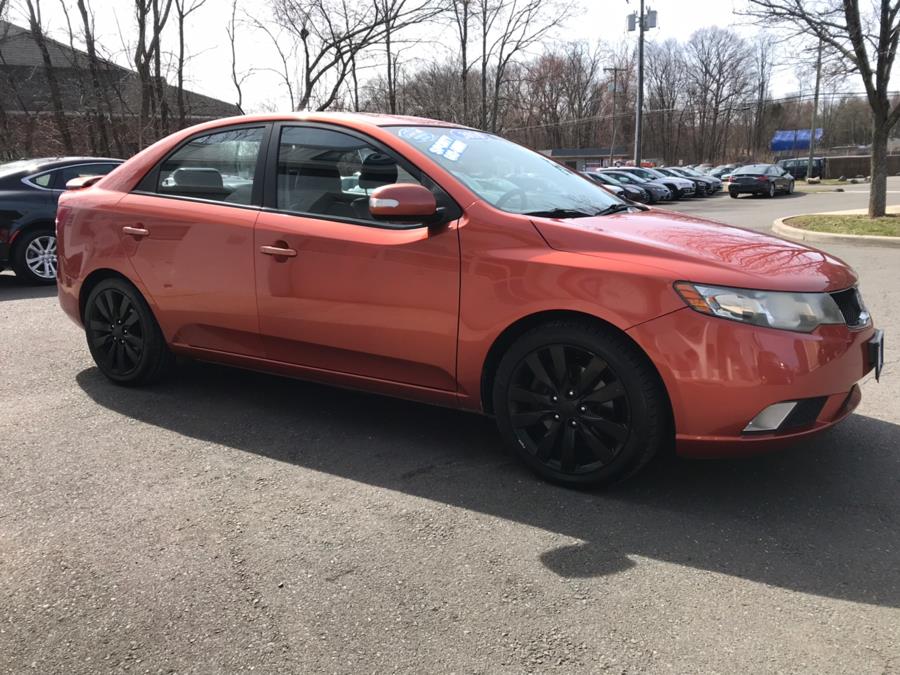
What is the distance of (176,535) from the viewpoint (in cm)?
283

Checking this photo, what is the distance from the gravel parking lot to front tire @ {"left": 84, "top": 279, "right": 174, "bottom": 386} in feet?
1.33

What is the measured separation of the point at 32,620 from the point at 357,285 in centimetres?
187

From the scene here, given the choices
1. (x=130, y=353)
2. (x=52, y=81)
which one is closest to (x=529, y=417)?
(x=130, y=353)

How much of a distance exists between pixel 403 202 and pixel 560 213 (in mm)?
771

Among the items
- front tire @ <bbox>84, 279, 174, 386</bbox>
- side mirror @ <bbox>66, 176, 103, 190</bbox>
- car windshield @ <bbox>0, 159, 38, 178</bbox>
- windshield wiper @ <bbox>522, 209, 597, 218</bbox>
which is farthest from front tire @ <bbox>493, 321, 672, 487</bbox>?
car windshield @ <bbox>0, 159, 38, 178</bbox>

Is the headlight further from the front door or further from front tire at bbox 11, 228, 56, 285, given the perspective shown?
front tire at bbox 11, 228, 56, 285

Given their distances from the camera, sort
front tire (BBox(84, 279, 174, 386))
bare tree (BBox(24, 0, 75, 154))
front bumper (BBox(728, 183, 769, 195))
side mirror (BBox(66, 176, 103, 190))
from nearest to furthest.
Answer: front tire (BBox(84, 279, 174, 386)) → side mirror (BBox(66, 176, 103, 190)) → bare tree (BBox(24, 0, 75, 154)) → front bumper (BBox(728, 183, 769, 195))

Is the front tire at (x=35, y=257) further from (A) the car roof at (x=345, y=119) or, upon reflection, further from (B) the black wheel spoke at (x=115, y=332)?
(A) the car roof at (x=345, y=119)

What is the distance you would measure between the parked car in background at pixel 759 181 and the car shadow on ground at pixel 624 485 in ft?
96.7

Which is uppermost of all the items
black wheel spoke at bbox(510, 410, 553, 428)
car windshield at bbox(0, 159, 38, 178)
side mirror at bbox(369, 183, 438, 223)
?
car windshield at bbox(0, 159, 38, 178)

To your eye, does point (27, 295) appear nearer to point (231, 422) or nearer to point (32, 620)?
point (231, 422)

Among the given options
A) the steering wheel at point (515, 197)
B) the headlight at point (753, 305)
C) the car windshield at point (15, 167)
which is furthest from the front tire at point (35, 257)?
the headlight at point (753, 305)

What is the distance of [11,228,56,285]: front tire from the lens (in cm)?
840

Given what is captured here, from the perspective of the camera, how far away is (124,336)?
447 cm
